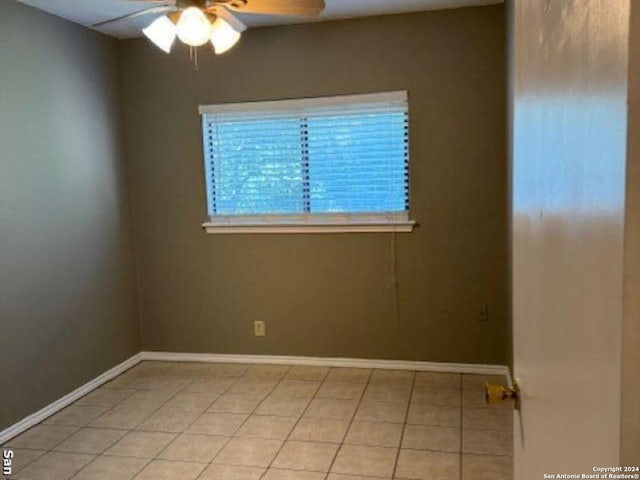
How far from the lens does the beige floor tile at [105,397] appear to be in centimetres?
344

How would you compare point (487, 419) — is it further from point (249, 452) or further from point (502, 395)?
point (502, 395)

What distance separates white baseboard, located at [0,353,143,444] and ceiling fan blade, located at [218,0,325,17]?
8.44 ft

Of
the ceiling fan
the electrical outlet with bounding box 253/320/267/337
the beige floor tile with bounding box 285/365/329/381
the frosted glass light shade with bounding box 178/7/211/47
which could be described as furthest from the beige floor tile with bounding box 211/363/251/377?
the frosted glass light shade with bounding box 178/7/211/47

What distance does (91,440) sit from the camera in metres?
2.94

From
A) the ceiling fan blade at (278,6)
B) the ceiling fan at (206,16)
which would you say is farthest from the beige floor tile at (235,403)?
the ceiling fan blade at (278,6)

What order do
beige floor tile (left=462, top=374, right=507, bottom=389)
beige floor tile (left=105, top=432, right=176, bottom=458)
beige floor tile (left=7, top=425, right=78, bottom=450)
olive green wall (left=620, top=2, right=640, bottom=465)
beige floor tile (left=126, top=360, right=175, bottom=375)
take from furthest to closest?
beige floor tile (left=126, top=360, right=175, bottom=375)
beige floor tile (left=462, top=374, right=507, bottom=389)
beige floor tile (left=7, top=425, right=78, bottom=450)
beige floor tile (left=105, top=432, right=176, bottom=458)
olive green wall (left=620, top=2, right=640, bottom=465)

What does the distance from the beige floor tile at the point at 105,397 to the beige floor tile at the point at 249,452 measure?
1.05 metres

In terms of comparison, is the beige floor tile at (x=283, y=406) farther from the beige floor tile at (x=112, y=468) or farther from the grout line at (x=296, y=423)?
the beige floor tile at (x=112, y=468)

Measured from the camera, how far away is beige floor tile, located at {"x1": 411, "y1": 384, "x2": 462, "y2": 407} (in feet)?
10.8

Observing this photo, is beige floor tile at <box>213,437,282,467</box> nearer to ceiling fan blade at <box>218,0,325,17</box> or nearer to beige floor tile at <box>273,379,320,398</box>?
beige floor tile at <box>273,379,320,398</box>

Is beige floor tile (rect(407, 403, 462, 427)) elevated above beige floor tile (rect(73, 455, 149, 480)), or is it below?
Answer: above

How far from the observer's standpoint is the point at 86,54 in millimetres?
3668

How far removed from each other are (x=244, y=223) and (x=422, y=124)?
147 cm

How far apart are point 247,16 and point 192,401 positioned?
8.36ft
